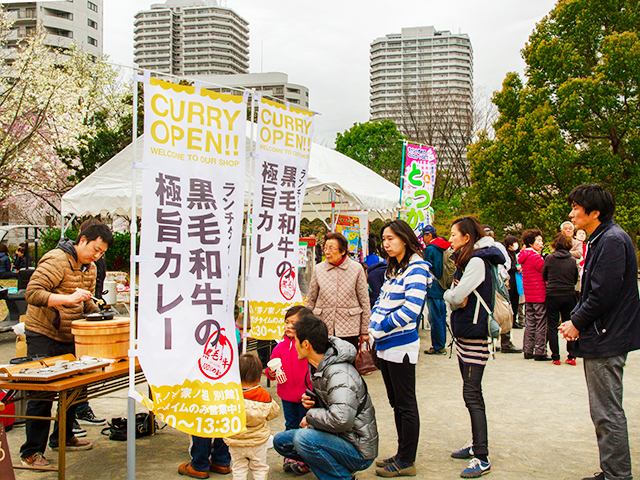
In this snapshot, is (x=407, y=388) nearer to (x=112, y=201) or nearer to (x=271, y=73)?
(x=112, y=201)

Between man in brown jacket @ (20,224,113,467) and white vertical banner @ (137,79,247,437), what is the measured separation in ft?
3.16

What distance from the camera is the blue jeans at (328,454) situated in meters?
3.19

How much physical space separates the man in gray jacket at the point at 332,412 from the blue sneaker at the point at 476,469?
87 cm

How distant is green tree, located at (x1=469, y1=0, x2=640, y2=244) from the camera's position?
18.8 metres

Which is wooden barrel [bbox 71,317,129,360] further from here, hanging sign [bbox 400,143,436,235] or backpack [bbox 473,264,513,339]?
hanging sign [bbox 400,143,436,235]

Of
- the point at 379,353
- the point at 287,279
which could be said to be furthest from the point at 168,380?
the point at 287,279

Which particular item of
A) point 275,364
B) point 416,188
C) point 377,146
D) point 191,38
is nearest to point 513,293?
point 416,188

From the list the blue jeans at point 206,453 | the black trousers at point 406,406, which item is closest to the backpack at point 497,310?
the black trousers at point 406,406

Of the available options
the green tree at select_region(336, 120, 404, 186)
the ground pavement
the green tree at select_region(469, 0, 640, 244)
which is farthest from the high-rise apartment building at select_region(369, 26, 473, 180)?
the ground pavement

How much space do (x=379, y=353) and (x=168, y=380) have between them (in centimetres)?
151

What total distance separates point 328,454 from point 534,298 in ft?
16.9

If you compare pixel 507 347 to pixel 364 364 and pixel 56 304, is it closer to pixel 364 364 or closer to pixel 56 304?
pixel 364 364

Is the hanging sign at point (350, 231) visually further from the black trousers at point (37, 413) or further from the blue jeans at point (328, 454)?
the blue jeans at point (328, 454)

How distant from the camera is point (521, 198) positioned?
21.3m
